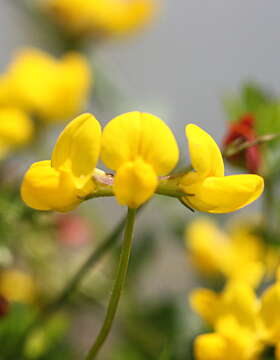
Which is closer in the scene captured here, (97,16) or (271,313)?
(271,313)

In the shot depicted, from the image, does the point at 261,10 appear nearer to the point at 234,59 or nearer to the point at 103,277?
the point at 234,59

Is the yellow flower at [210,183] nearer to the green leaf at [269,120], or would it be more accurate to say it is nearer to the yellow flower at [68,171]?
the yellow flower at [68,171]

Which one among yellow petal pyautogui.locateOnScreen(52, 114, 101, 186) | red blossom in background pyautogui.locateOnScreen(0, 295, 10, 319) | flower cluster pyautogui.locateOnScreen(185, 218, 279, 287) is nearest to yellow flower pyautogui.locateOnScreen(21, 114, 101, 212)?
yellow petal pyautogui.locateOnScreen(52, 114, 101, 186)

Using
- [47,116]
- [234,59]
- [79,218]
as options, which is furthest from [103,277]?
[234,59]

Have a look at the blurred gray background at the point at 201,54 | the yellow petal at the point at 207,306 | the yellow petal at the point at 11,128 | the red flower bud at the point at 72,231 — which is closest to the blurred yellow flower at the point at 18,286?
the red flower bud at the point at 72,231

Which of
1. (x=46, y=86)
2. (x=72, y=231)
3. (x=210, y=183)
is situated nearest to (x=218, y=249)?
(x=72, y=231)

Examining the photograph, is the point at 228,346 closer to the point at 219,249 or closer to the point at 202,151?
the point at 202,151
